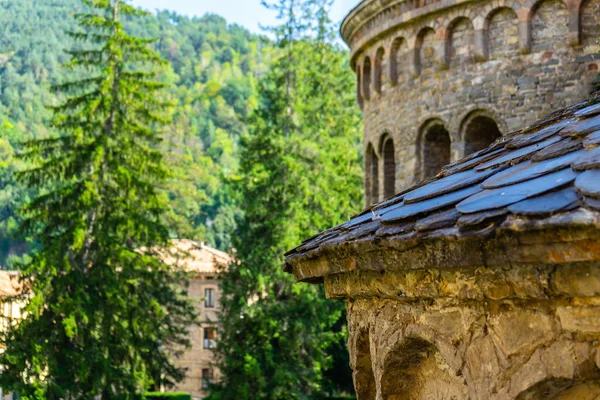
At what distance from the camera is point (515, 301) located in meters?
4.16

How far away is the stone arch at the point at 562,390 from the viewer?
4.07m

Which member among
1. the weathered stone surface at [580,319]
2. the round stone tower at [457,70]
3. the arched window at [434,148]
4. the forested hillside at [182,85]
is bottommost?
the weathered stone surface at [580,319]

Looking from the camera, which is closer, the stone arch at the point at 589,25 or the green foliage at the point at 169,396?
the stone arch at the point at 589,25

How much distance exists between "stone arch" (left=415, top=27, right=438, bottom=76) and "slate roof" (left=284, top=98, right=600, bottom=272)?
10.4m

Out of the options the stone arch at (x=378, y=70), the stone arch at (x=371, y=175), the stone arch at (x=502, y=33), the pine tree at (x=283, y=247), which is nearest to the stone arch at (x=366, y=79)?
the stone arch at (x=378, y=70)

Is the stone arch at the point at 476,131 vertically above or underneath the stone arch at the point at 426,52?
underneath

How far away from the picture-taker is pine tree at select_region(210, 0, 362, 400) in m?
26.7

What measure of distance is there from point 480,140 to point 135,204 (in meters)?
13.6

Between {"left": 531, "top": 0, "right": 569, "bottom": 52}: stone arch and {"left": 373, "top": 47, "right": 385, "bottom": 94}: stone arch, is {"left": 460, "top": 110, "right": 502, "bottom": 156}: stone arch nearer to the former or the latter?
{"left": 531, "top": 0, "right": 569, "bottom": 52}: stone arch

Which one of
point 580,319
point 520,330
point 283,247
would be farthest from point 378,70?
point 580,319

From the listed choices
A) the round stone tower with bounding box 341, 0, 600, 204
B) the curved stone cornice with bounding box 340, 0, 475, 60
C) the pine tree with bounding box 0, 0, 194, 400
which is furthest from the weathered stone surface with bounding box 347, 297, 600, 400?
the pine tree with bounding box 0, 0, 194, 400

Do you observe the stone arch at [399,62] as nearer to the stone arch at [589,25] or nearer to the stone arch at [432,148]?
the stone arch at [432,148]

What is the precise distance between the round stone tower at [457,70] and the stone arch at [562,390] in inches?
417

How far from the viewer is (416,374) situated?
5.60 meters
